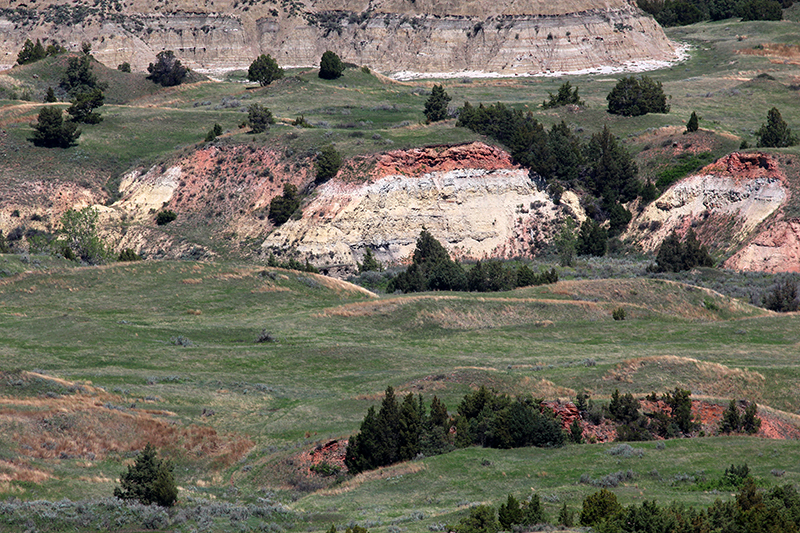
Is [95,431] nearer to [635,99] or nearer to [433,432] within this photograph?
[433,432]

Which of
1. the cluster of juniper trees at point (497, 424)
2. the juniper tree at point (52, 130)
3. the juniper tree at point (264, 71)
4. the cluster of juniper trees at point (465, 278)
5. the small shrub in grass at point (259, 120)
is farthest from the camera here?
the juniper tree at point (264, 71)

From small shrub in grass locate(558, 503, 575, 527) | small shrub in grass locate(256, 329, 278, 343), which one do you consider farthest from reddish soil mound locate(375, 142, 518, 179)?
small shrub in grass locate(558, 503, 575, 527)

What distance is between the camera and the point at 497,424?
34.8 meters

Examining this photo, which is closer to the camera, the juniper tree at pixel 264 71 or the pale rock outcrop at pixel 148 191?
the pale rock outcrop at pixel 148 191

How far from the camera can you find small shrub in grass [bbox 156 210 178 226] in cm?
8775

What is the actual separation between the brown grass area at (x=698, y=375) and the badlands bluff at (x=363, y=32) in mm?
93590

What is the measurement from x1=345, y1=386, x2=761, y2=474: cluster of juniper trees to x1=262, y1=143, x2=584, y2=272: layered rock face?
47.1m

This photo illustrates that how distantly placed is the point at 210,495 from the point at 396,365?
18.0m

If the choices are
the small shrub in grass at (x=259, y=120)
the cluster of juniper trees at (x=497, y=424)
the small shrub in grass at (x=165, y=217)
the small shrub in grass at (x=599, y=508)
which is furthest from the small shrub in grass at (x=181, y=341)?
the small shrub in grass at (x=259, y=120)

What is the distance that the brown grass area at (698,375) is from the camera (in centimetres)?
4250

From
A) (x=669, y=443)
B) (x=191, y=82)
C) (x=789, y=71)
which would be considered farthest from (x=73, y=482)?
(x=789, y=71)

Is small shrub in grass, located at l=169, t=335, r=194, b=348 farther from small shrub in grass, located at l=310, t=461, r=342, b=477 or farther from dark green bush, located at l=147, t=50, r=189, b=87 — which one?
dark green bush, located at l=147, t=50, r=189, b=87

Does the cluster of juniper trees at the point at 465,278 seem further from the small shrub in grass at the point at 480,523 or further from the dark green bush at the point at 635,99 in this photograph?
the small shrub in grass at the point at 480,523

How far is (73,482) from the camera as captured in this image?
2916cm
